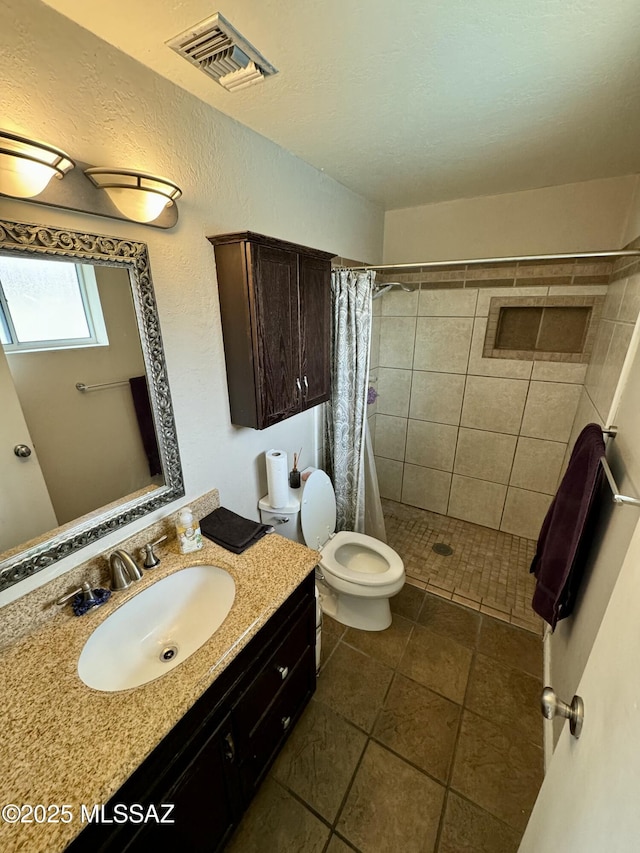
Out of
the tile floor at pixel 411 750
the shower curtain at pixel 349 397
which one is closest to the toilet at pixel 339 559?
the tile floor at pixel 411 750

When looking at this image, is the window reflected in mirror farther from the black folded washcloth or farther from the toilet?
the toilet

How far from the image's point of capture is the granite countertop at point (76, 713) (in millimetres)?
626

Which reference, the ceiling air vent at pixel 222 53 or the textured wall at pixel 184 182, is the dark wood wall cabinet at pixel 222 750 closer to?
the textured wall at pixel 184 182

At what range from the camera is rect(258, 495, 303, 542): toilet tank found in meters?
1.72

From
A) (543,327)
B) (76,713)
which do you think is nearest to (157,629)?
(76,713)

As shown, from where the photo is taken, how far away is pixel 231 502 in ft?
5.20

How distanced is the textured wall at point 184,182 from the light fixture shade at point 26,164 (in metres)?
0.06

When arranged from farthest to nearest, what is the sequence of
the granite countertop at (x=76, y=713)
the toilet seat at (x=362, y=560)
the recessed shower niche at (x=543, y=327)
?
the recessed shower niche at (x=543, y=327) < the toilet seat at (x=362, y=560) < the granite countertop at (x=76, y=713)

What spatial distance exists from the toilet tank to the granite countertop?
0.62 m

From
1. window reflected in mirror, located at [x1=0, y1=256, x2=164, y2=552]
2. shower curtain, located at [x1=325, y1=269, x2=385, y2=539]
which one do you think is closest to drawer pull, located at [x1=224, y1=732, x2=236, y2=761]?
window reflected in mirror, located at [x1=0, y1=256, x2=164, y2=552]

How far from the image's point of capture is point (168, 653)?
1080 millimetres

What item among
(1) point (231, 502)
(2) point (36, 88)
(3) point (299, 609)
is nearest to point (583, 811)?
(3) point (299, 609)

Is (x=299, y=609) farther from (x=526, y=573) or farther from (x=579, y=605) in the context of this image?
(x=526, y=573)

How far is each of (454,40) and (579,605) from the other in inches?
73.4
